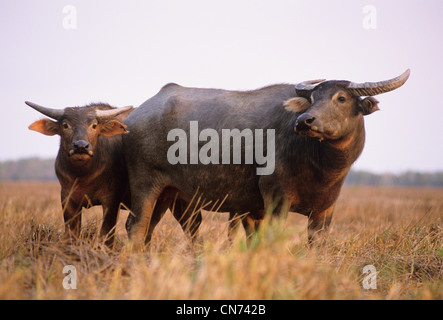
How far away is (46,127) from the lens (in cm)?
489

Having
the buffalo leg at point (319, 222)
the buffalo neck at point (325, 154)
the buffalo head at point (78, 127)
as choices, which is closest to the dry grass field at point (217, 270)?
the buffalo leg at point (319, 222)

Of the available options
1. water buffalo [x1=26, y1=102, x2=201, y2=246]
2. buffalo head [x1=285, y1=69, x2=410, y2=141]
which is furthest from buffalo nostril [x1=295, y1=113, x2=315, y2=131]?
water buffalo [x1=26, y1=102, x2=201, y2=246]

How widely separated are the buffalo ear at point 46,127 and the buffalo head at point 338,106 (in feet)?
8.71

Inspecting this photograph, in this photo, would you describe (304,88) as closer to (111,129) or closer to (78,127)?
(111,129)

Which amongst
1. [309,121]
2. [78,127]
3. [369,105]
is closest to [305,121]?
[309,121]

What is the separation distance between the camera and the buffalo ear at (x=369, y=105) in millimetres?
4004

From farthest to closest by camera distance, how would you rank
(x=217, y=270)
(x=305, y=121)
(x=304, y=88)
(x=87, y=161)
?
(x=87, y=161), (x=304, y=88), (x=305, y=121), (x=217, y=270)

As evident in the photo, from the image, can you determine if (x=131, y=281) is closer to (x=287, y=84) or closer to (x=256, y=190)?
(x=256, y=190)

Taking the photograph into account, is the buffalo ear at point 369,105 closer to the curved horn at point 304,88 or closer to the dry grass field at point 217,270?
the curved horn at point 304,88

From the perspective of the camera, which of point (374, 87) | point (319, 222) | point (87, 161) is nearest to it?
point (374, 87)

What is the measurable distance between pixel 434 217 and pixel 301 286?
4028mm

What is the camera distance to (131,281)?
2977mm

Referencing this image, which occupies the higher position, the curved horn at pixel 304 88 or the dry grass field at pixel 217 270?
the curved horn at pixel 304 88

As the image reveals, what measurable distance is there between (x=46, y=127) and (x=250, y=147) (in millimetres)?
2210
